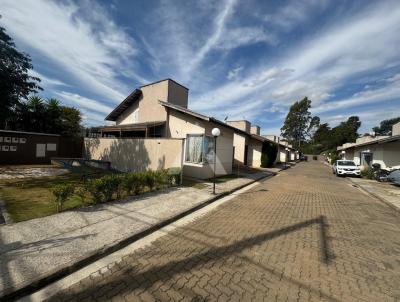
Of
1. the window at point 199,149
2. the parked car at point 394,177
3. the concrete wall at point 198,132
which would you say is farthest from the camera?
the parked car at point 394,177

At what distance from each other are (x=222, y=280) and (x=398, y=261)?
149 inches

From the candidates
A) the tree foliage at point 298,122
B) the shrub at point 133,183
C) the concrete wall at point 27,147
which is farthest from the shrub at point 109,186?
the tree foliage at point 298,122

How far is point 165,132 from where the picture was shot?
1711 centimetres

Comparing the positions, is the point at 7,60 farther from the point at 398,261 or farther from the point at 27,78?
the point at 398,261

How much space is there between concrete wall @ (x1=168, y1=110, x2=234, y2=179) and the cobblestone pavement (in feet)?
22.1

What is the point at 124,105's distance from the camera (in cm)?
2223

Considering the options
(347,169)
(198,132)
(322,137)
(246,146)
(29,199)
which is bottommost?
(29,199)

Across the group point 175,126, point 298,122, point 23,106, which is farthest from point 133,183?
point 298,122

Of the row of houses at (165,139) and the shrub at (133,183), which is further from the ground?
the row of houses at (165,139)

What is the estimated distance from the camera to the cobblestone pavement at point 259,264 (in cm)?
310

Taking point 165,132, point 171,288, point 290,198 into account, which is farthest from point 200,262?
point 165,132

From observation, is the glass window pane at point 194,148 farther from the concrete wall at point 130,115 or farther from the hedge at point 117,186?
the concrete wall at point 130,115

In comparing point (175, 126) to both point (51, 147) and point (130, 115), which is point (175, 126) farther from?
point (51, 147)

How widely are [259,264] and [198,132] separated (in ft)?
39.0
